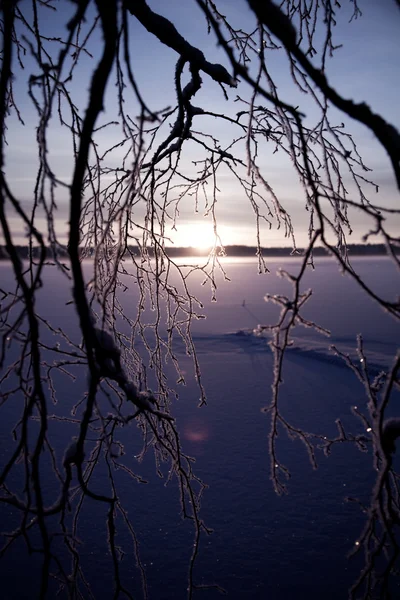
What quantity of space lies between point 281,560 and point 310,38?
452 cm

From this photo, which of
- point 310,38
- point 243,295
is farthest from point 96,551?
point 243,295

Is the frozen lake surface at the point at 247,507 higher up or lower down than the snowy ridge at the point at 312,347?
lower down

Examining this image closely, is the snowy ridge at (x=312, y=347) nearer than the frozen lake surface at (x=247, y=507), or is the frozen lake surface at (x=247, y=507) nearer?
the frozen lake surface at (x=247, y=507)

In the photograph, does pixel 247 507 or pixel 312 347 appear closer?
pixel 247 507

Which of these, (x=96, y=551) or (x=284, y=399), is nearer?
(x=96, y=551)

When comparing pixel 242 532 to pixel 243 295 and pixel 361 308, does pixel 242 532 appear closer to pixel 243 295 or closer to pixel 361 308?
pixel 361 308

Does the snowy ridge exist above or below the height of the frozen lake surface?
above

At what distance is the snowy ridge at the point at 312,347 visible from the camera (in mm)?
10344

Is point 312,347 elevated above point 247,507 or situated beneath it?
elevated above

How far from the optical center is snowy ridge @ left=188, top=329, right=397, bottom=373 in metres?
10.3

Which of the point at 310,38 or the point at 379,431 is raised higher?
the point at 310,38

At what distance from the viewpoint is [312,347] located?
11484mm

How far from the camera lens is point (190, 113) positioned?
5.66 feet

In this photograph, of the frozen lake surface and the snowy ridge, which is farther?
the snowy ridge
